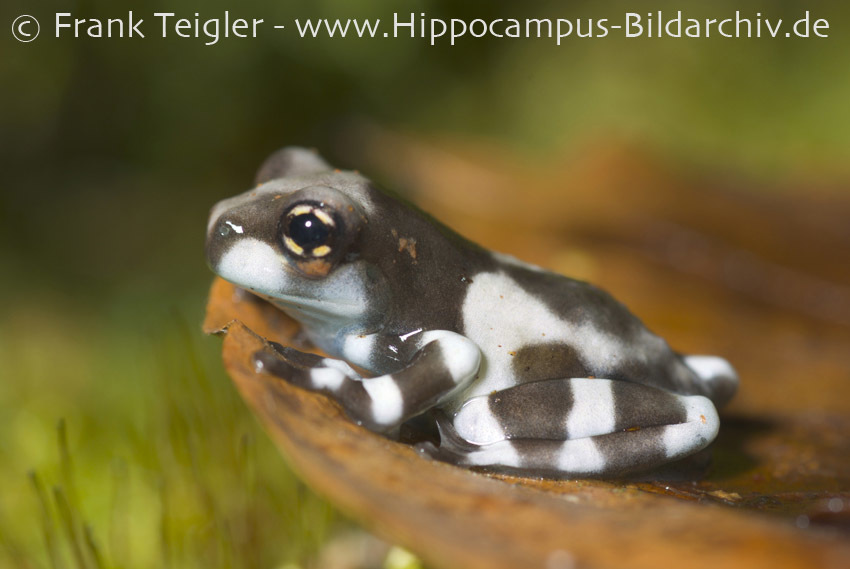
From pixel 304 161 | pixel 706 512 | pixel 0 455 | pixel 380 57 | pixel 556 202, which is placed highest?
pixel 380 57

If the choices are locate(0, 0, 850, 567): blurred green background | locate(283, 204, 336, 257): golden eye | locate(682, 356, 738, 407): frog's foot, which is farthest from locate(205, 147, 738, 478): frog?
locate(0, 0, 850, 567): blurred green background

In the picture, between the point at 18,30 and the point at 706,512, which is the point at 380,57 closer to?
the point at 18,30

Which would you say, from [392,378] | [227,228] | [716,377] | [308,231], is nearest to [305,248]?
[308,231]

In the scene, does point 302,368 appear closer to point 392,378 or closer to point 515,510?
point 392,378

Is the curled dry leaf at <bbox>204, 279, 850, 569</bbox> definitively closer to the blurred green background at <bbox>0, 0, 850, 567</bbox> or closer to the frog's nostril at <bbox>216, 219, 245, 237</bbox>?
the frog's nostril at <bbox>216, 219, 245, 237</bbox>

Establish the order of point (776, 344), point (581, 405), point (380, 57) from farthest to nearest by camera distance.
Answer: point (380, 57)
point (776, 344)
point (581, 405)

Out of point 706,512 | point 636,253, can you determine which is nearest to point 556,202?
point 636,253
